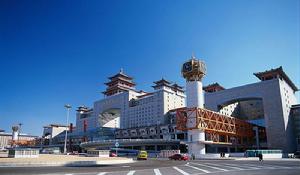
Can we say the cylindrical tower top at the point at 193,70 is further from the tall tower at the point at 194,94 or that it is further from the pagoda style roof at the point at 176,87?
the pagoda style roof at the point at 176,87

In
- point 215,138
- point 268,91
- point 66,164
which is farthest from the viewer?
point 268,91

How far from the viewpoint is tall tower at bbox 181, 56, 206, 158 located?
2584 inches

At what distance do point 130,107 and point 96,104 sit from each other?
99.5 feet

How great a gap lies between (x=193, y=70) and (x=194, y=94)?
22.6 ft

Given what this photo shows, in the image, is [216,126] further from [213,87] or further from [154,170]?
[154,170]

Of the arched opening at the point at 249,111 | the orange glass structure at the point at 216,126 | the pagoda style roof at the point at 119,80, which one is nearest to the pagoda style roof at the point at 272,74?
the arched opening at the point at 249,111

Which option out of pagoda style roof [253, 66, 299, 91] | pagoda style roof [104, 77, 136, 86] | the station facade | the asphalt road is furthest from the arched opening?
the asphalt road

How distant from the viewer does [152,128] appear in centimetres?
12556

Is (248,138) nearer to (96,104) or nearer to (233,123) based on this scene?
(233,123)

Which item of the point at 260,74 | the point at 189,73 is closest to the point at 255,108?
the point at 260,74

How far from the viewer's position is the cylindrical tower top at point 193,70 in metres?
72.4

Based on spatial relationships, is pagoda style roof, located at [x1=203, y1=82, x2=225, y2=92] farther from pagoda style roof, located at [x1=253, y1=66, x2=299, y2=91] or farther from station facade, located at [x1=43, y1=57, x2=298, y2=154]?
pagoda style roof, located at [x1=253, y1=66, x2=299, y2=91]

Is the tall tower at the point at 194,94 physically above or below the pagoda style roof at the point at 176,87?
below

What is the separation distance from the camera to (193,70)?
2852 inches
